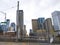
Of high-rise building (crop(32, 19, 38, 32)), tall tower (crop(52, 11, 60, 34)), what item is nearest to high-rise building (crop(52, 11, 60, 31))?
tall tower (crop(52, 11, 60, 34))

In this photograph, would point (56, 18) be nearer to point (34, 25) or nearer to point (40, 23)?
point (40, 23)

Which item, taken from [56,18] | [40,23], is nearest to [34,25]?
[40,23]

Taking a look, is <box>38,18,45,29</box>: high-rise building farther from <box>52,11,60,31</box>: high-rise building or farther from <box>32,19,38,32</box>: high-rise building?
<box>52,11,60,31</box>: high-rise building

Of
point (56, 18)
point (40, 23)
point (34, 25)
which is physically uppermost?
point (56, 18)

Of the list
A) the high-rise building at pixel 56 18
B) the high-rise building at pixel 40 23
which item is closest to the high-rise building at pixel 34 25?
the high-rise building at pixel 40 23

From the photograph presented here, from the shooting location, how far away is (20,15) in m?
17.8

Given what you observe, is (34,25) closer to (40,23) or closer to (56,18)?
(40,23)

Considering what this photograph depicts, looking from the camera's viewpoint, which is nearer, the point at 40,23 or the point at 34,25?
the point at 40,23

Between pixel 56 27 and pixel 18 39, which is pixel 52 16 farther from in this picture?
pixel 18 39

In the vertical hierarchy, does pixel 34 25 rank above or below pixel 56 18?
below

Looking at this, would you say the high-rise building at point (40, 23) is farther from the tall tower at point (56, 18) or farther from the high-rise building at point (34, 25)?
the tall tower at point (56, 18)

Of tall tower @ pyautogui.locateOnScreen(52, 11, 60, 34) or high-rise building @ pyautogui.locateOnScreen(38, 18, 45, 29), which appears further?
high-rise building @ pyautogui.locateOnScreen(38, 18, 45, 29)

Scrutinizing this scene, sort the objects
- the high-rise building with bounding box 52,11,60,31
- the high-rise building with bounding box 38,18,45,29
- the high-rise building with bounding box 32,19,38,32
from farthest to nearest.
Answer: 1. the high-rise building with bounding box 38,18,45,29
2. the high-rise building with bounding box 32,19,38,32
3. the high-rise building with bounding box 52,11,60,31

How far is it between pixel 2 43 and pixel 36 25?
265 inches
